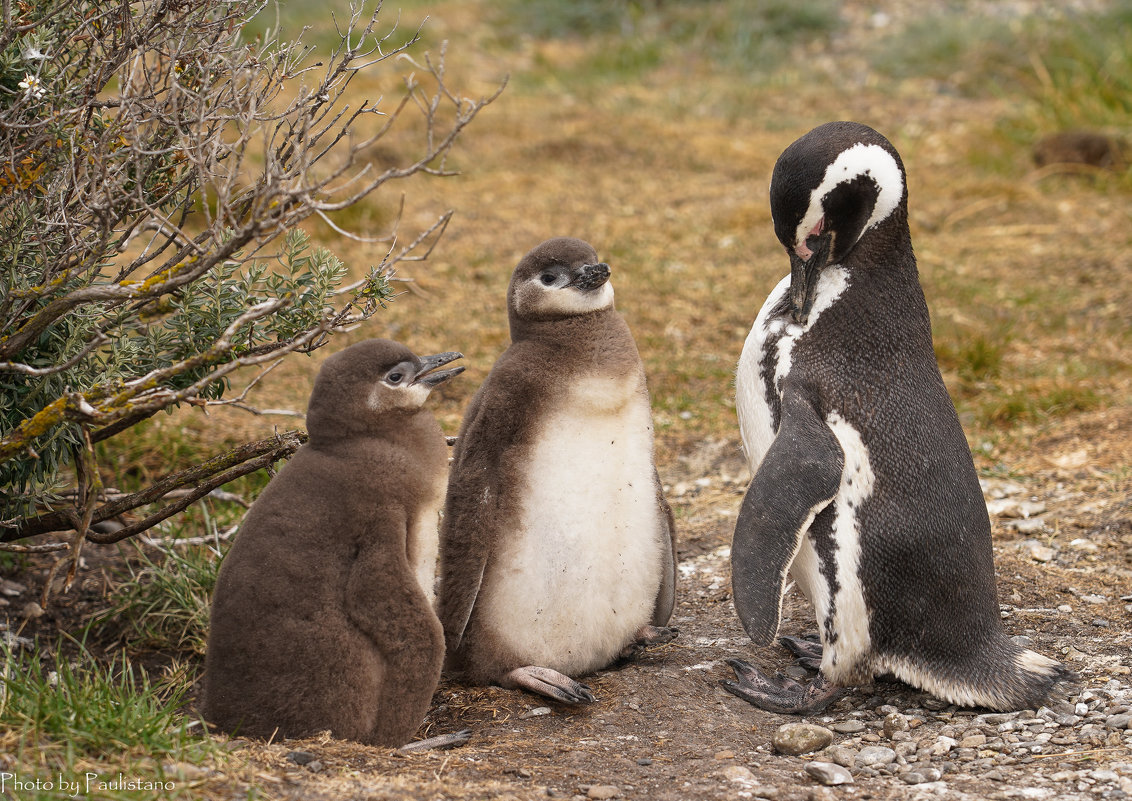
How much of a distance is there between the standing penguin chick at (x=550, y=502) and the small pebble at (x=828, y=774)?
0.79 m

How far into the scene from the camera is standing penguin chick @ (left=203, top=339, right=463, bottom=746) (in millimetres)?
2996

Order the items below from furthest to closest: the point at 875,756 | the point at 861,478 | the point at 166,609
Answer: the point at 166,609 < the point at 861,478 < the point at 875,756

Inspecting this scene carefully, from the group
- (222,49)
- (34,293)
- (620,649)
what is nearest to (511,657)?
(620,649)

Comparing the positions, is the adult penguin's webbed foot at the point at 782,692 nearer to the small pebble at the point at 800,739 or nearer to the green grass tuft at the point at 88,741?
the small pebble at the point at 800,739

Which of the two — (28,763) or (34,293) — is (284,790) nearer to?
(28,763)

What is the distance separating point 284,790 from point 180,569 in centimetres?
181

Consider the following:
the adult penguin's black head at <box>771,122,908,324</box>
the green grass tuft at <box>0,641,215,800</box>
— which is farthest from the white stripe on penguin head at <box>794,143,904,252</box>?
the green grass tuft at <box>0,641,215,800</box>

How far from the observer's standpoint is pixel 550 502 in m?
3.57

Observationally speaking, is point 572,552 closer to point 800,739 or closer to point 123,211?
point 800,739

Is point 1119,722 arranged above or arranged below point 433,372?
below

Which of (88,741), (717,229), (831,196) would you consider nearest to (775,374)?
(831,196)

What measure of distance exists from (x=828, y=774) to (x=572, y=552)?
102 cm

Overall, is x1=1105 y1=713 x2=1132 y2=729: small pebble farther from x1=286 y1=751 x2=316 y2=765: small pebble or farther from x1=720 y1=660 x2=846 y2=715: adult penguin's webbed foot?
x1=286 y1=751 x2=316 y2=765: small pebble

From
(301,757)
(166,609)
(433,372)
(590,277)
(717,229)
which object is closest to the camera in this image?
(301,757)
